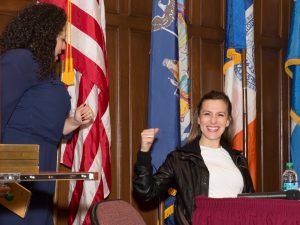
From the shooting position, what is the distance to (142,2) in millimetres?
4648

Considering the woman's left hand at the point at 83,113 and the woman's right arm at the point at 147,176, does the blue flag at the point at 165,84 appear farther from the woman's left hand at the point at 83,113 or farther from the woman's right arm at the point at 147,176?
the woman's left hand at the point at 83,113

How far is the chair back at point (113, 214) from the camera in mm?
2276

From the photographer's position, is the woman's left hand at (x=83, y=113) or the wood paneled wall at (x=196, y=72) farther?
the wood paneled wall at (x=196, y=72)

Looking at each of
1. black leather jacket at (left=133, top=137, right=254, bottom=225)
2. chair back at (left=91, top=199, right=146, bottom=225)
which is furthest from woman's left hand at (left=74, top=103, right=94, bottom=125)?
chair back at (left=91, top=199, right=146, bottom=225)

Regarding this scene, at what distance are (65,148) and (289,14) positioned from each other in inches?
113

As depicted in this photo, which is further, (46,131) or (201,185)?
(201,185)

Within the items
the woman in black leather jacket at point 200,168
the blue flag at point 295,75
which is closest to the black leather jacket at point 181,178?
the woman in black leather jacket at point 200,168

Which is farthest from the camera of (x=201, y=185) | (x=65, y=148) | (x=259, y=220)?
(x=65, y=148)

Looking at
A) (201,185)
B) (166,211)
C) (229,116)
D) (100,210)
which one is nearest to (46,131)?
(100,210)

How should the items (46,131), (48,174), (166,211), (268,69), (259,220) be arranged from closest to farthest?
1. (48,174)
2. (259,220)
3. (46,131)
4. (166,211)
5. (268,69)

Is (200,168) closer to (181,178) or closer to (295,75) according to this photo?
(181,178)

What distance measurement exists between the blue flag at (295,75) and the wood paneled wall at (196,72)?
277 mm

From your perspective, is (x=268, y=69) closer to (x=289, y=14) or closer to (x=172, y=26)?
(x=289, y=14)

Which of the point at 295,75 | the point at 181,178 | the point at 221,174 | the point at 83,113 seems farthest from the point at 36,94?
the point at 295,75
